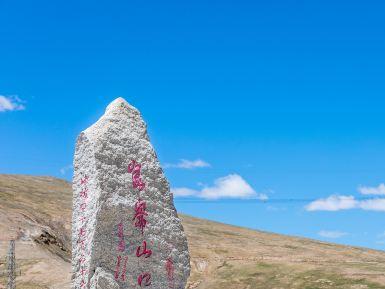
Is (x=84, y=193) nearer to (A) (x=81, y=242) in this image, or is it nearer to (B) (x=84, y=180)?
(B) (x=84, y=180)

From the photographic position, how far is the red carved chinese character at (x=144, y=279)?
17.5 m

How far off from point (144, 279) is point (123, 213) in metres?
2.04

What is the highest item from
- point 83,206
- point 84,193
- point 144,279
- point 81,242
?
point 84,193

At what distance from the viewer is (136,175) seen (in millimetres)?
17797

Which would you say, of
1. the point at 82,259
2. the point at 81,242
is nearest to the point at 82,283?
the point at 82,259

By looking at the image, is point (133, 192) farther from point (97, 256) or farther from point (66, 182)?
point (66, 182)

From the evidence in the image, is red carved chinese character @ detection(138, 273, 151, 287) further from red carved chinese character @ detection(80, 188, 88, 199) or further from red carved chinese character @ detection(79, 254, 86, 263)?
red carved chinese character @ detection(80, 188, 88, 199)

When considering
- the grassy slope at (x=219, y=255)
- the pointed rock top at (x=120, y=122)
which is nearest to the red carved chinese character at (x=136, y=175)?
the pointed rock top at (x=120, y=122)

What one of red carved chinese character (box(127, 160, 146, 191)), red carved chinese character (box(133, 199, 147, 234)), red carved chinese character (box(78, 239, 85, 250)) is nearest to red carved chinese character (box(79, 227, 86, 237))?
red carved chinese character (box(78, 239, 85, 250))

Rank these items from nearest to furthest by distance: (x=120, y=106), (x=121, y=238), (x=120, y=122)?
(x=121, y=238) < (x=120, y=122) < (x=120, y=106)

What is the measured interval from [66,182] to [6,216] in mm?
107658

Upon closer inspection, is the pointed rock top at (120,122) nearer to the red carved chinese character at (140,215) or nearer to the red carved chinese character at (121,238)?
the red carved chinese character at (140,215)

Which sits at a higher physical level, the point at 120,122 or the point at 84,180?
the point at 120,122

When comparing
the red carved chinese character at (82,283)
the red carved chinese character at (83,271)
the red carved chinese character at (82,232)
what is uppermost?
the red carved chinese character at (82,232)
